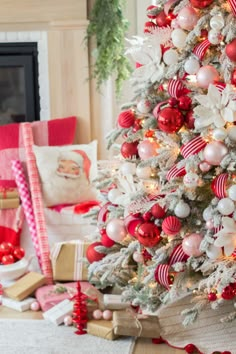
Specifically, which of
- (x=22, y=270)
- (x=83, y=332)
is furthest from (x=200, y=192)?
(x=22, y=270)

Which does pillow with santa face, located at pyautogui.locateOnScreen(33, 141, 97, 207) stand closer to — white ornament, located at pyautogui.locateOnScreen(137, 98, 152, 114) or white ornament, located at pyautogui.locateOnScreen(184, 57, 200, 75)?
white ornament, located at pyautogui.locateOnScreen(137, 98, 152, 114)

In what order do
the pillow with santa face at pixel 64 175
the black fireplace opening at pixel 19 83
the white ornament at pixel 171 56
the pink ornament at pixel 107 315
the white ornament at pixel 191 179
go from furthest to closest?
1. the black fireplace opening at pixel 19 83
2. the pillow with santa face at pixel 64 175
3. the pink ornament at pixel 107 315
4. the white ornament at pixel 171 56
5. the white ornament at pixel 191 179

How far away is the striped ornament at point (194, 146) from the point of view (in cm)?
232

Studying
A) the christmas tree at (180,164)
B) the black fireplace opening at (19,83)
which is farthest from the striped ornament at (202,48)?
the black fireplace opening at (19,83)

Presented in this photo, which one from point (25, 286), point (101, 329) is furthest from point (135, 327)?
point (25, 286)

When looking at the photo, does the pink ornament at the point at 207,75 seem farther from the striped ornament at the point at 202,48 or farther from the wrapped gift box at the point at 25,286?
the wrapped gift box at the point at 25,286

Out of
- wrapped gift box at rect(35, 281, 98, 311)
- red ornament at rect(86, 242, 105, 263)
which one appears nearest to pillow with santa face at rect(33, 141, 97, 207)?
wrapped gift box at rect(35, 281, 98, 311)

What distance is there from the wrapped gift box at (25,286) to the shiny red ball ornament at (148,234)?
0.92 meters

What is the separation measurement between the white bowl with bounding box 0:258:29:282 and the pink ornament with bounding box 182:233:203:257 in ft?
4.11

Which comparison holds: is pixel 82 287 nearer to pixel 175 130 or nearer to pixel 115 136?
pixel 115 136

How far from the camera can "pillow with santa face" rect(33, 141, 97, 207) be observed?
362 cm

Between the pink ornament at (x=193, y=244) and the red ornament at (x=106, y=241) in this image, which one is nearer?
the pink ornament at (x=193, y=244)

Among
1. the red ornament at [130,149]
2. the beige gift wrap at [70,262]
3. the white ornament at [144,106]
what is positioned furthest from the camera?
the beige gift wrap at [70,262]

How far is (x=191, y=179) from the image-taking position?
231cm
